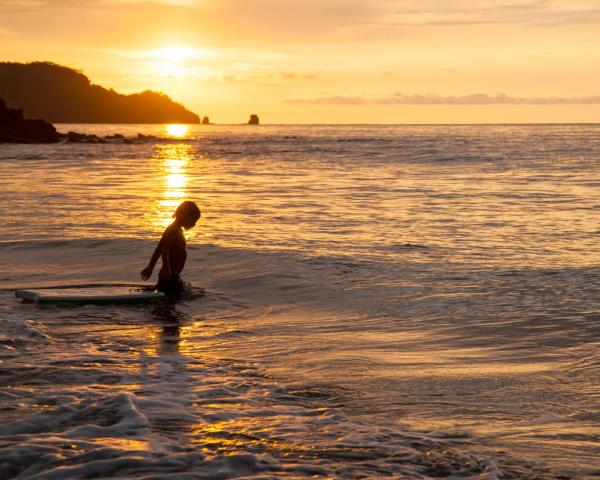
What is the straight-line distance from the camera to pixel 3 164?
45438 mm

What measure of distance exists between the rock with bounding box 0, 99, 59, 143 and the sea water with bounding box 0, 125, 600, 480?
72.9m

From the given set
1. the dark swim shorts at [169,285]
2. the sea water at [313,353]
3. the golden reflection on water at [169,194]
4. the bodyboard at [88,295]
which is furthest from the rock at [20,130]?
the dark swim shorts at [169,285]

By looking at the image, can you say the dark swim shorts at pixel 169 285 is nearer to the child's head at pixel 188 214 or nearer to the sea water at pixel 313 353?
Result: the sea water at pixel 313 353

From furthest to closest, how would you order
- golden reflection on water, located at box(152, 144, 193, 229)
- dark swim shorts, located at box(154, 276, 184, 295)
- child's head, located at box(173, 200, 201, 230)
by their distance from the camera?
golden reflection on water, located at box(152, 144, 193, 229) → dark swim shorts, located at box(154, 276, 184, 295) → child's head, located at box(173, 200, 201, 230)

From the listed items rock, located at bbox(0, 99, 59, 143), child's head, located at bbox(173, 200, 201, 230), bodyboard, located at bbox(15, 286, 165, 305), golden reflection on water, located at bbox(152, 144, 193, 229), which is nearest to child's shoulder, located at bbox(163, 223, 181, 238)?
child's head, located at bbox(173, 200, 201, 230)

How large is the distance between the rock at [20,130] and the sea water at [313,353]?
2871 inches

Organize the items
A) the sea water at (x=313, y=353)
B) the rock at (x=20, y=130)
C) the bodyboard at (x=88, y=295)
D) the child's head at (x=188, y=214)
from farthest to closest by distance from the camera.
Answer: the rock at (x=20, y=130)
the child's head at (x=188, y=214)
the bodyboard at (x=88, y=295)
the sea water at (x=313, y=353)

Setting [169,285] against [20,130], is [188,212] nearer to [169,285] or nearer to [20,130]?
[169,285]

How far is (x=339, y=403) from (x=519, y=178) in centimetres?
3075

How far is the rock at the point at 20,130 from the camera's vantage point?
8706 centimetres

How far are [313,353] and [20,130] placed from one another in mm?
89178

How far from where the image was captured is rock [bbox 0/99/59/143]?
87062mm

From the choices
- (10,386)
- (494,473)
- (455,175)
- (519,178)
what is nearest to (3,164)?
(455,175)

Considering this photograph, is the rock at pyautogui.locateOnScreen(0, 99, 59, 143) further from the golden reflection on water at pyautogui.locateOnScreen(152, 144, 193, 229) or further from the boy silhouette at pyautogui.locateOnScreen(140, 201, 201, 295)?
the boy silhouette at pyautogui.locateOnScreen(140, 201, 201, 295)
